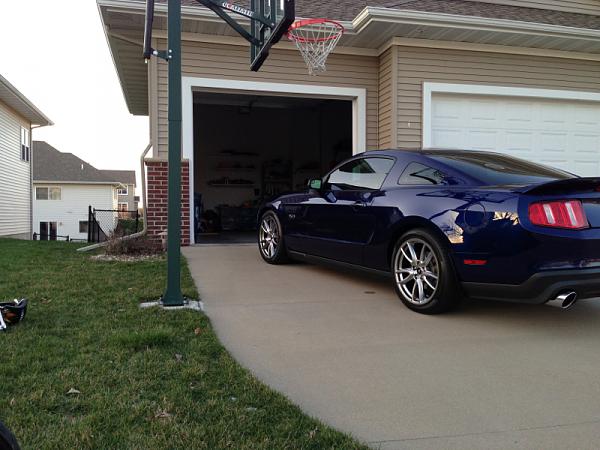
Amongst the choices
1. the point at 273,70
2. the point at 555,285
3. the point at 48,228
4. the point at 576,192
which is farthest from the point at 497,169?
the point at 48,228

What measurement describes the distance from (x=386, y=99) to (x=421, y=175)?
5251 millimetres

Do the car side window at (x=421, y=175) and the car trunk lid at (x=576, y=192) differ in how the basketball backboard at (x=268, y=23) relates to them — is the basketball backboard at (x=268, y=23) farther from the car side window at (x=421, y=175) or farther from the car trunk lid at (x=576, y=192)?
the car trunk lid at (x=576, y=192)

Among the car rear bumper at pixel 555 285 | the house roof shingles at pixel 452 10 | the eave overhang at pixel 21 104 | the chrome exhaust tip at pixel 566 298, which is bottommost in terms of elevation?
the chrome exhaust tip at pixel 566 298

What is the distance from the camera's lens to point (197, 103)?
52.6 ft

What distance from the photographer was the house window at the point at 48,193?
35156 millimetres

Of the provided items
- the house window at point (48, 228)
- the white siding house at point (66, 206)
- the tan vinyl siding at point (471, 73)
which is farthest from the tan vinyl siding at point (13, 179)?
the white siding house at point (66, 206)

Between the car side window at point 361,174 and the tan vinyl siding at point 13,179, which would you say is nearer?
the car side window at point 361,174

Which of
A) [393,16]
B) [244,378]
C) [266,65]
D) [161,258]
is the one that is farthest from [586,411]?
[266,65]

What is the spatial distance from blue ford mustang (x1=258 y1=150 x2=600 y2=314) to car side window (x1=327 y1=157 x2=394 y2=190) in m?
0.01

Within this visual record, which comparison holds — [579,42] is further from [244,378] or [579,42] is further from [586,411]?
[244,378]

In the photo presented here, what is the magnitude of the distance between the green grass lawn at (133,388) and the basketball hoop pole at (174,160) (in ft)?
0.89

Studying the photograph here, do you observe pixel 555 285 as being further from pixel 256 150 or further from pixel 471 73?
pixel 256 150

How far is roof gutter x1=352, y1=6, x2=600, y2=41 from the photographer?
8.10 meters

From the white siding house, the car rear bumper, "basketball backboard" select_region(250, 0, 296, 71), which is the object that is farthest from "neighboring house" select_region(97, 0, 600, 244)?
the white siding house
